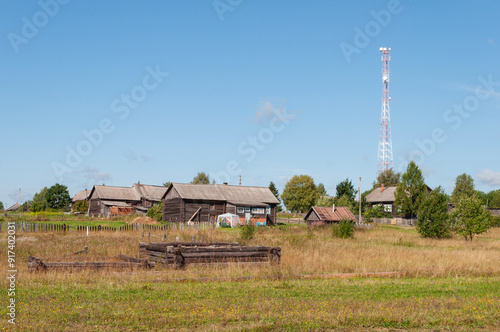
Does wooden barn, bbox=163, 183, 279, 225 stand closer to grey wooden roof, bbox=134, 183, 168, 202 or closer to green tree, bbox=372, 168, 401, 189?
grey wooden roof, bbox=134, 183, 168, 202

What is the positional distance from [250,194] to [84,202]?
154 feet

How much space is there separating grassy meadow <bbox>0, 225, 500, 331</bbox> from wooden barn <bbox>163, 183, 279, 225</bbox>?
4522 centimetres

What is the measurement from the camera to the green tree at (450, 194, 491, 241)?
3812cm

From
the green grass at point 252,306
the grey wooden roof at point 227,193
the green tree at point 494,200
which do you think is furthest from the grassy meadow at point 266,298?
the green tree at point 494,200

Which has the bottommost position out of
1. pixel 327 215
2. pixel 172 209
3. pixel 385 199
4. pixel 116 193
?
pixel 327 215

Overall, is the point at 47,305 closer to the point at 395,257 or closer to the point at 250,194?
the point at 395,257

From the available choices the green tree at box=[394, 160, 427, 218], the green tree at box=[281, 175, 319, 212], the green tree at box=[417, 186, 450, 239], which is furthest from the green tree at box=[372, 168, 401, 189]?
the green tree at box=[417, 186, 450, 239]

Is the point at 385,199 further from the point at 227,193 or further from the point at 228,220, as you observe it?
the point at 228,220

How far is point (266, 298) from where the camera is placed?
1101cm

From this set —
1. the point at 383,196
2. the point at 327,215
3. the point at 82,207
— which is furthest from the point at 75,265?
→ the point at 82,207

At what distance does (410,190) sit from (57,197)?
8481 cm

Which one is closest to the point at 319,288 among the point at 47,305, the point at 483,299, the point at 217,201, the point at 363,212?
the point at 483,299

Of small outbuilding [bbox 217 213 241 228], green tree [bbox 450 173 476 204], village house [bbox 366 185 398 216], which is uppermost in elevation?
green tree [bbox 450 173 476 204]

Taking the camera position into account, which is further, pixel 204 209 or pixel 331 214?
pixel 331 214
